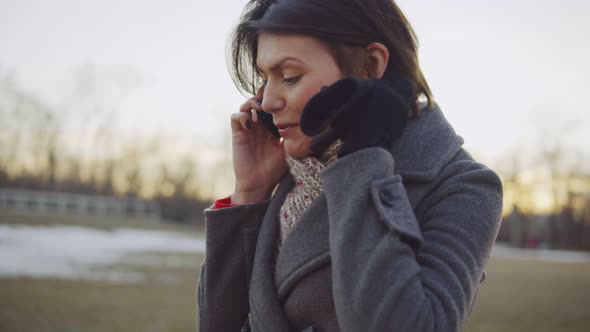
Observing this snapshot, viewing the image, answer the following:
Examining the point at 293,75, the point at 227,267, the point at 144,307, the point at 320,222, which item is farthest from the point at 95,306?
the point at 293,75

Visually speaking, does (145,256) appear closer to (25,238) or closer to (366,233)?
(25,238)

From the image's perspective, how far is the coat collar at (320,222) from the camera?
157cm

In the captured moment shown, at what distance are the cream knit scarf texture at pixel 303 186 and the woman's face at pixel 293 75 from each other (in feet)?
0.16

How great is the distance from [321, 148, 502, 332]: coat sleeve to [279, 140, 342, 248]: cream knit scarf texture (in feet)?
0.73

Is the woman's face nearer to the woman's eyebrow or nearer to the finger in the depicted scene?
the woman's eyebrow

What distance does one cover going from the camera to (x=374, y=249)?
131 centimetres

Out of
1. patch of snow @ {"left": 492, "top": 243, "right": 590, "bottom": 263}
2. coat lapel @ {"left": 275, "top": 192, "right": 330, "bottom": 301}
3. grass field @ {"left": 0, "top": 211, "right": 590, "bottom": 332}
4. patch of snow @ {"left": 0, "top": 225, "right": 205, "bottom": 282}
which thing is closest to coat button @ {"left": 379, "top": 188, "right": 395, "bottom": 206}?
coat lapel @ {"left": 275, "top": 192, "right": 330, "bottom": 301}

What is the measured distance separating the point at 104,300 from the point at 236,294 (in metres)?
7.20

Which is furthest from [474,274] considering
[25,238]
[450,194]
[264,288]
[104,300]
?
[25,238]

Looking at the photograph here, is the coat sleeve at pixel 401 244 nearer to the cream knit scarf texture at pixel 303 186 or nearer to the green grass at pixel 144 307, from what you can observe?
the cream knit scarf texture at pixel 303 186

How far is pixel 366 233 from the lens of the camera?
134cm

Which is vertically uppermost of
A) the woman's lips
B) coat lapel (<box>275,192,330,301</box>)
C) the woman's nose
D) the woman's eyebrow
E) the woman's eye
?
the woman's eyebrow

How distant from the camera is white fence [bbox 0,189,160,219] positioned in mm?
29920

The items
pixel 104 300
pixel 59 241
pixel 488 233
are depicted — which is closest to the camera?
pixel 488 233
